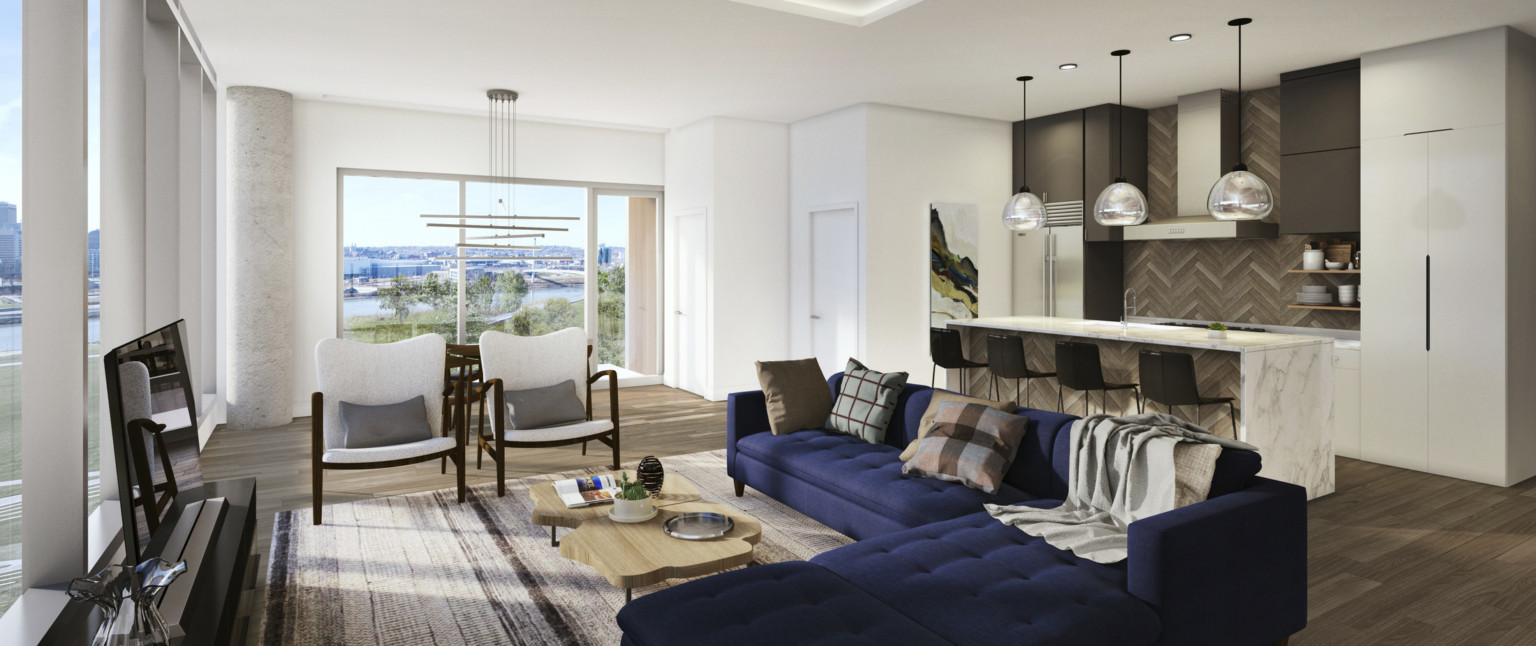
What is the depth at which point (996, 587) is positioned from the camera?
95.0 inches

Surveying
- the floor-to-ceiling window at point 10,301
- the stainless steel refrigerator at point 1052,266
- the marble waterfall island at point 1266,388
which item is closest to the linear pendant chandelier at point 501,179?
the stainless steel refrigerator at point 1052,266

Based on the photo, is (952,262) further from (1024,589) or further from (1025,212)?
(1024,589)

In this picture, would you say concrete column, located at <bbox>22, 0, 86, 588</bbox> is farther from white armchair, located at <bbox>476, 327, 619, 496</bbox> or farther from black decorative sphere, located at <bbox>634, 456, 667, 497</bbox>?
white armchair, located at <bbox>476, 327, 619, 496</bbox>

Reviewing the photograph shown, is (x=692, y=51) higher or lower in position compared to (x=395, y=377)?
higher

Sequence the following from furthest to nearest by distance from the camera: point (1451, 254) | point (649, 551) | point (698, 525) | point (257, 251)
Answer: point (257, 251) < point (1451, 254) < point (698, 525) < point (649, 551)

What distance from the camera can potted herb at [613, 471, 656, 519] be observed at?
3.23m

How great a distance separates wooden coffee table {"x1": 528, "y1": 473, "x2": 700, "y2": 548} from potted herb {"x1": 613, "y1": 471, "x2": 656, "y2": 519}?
0.11 m

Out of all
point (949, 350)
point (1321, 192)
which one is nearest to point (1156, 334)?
point (949, 350)

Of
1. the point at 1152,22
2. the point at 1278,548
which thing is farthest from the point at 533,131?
the point at 1278,548

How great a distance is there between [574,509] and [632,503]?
0.30m

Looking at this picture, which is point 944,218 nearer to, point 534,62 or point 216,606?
point 534,62

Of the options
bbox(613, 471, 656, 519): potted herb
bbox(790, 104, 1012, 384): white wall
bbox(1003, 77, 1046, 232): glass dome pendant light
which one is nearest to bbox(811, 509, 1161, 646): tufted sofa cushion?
bbox(613, 471, 656, 519): potted herb

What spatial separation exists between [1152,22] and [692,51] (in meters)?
2.81

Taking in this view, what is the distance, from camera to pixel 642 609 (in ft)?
7.66
